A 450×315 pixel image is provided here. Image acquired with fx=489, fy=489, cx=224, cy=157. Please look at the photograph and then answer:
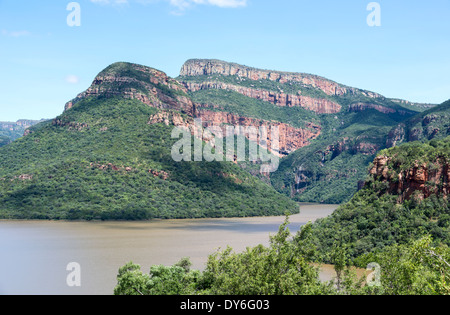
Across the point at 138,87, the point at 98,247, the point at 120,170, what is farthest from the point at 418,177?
the point at 138,87

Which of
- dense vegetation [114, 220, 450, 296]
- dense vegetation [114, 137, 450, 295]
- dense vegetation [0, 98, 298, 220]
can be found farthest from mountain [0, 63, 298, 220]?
dense vegetation [114, 220, 450, 296]

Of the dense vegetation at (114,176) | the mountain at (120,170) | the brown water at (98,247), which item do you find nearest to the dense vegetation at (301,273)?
the brown water at (98,247)

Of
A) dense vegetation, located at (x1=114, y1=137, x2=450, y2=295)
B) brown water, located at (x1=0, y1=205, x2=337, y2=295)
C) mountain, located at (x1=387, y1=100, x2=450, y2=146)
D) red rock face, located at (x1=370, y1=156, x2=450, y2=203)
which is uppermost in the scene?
mountain, located at (x1=387, y1=100, x2=450, y2=146)

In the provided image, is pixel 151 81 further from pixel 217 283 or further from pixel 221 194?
pixel 217 283

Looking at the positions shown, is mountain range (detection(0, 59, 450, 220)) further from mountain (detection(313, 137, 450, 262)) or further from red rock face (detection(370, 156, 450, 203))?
red rock face (detection(370, 156, 450, 203))

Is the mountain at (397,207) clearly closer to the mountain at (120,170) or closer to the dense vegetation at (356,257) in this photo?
the dense vegetation at (356,257)

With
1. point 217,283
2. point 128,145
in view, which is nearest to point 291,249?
point 217,283
